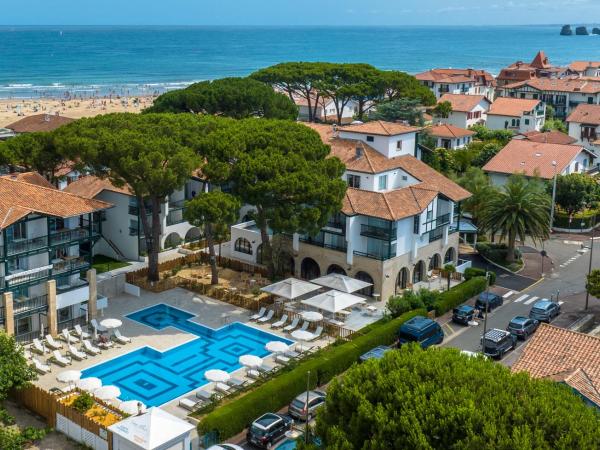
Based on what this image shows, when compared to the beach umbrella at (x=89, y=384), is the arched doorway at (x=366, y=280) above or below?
above

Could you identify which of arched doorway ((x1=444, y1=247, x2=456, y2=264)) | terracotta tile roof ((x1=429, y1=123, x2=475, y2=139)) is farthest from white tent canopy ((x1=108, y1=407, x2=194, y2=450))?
terracotta tile roof ((x1=429, y1=123, x2=475, y2=139))

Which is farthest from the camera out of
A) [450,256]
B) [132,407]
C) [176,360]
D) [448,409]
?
[450,256]

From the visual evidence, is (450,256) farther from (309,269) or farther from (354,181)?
(309,269)

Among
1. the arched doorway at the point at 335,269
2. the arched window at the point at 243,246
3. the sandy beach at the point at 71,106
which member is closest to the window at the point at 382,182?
the arched doorway at the point at 335,269

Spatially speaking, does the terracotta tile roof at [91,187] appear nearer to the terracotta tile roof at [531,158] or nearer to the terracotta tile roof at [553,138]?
the terracotta tile roof at [531,158]

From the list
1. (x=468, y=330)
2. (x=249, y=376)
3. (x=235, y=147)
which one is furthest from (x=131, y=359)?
(x=468, y=330)

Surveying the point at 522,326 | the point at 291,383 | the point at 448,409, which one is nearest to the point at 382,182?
the point at 522,326

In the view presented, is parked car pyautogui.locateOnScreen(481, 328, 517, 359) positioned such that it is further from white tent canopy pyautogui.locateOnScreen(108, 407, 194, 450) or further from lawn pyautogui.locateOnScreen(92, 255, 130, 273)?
lawn pyautogui.locateOnScreen(92, 255, 130, 273)
